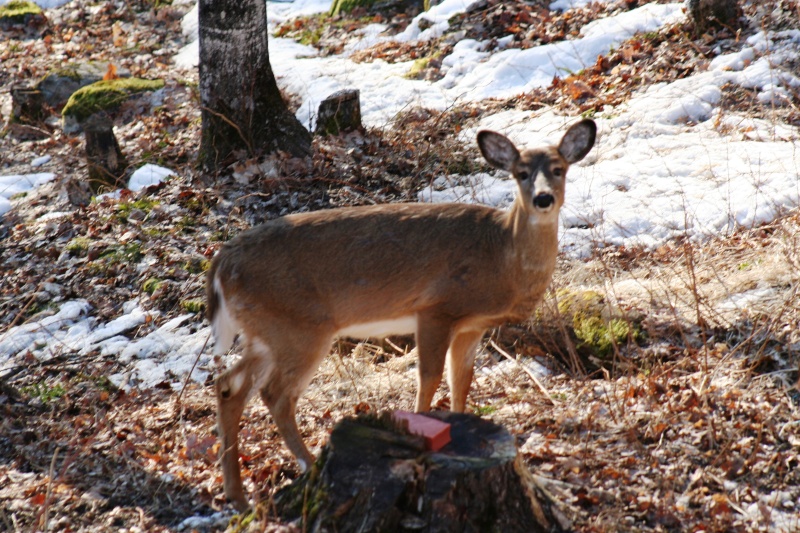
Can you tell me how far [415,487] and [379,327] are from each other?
1.92 meters

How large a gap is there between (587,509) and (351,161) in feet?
18.7

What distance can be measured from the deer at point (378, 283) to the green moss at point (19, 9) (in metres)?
12.9

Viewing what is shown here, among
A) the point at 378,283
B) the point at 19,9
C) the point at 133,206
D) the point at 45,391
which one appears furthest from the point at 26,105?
the point at 378,283

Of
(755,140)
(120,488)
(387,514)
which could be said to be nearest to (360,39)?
(755,140)

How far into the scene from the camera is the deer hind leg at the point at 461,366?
550 cm

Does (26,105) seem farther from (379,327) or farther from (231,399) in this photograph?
(379,327)

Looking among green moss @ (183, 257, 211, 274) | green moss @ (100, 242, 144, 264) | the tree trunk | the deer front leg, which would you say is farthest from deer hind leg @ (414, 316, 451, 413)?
the tree trunk

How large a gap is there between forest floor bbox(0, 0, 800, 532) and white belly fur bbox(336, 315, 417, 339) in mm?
611

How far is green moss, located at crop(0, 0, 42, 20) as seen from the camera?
15805 mm

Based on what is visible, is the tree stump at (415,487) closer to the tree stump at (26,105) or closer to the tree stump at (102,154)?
the tree stump at (102,154)

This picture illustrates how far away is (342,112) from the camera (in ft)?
31.9

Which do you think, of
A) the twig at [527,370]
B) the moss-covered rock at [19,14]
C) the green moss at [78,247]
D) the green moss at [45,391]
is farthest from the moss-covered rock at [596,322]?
the moss-covered rock at [19,14]

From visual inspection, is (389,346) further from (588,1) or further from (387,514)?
(588,1)

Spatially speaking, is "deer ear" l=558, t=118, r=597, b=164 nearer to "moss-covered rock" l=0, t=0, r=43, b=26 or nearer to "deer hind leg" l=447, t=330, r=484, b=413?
"deer hind leg" l=447, t=330, r=484, b=413
